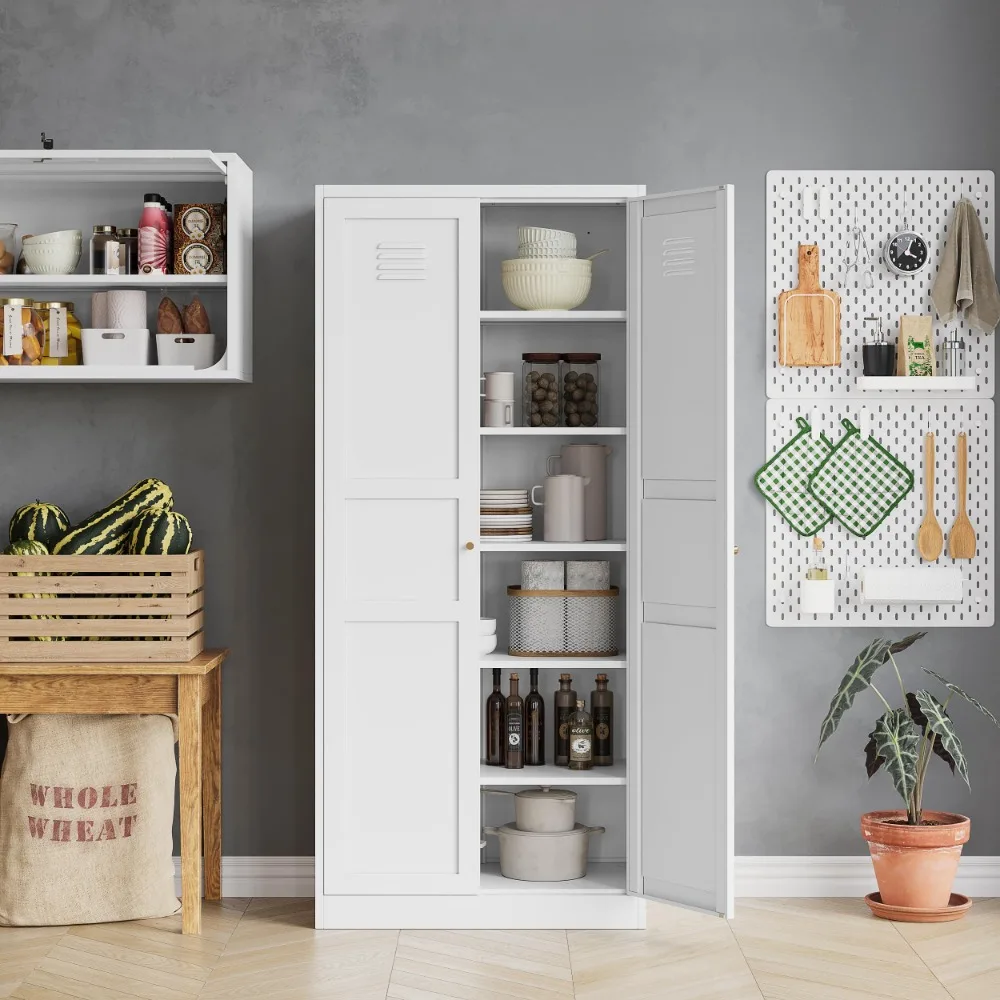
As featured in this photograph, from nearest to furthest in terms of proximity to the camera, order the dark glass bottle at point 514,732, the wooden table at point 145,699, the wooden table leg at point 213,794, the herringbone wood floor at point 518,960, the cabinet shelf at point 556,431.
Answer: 1. the herringbone wood floor at point 518,960
2. the wooden table at point 145,699
3. the cabinet shelf at point 556,431
4. the dark glass bottle at point 514,732
5. the wooden table leg at point 213,794

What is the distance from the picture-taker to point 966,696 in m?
3.32

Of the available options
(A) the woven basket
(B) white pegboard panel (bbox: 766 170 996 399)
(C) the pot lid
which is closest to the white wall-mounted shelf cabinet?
(A) the woven basket

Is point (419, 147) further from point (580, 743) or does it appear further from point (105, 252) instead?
point (580, 743)

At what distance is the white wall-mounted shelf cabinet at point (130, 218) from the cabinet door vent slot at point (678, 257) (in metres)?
1.20

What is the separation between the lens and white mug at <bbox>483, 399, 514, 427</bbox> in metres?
3.42

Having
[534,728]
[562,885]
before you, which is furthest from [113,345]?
[562,885]

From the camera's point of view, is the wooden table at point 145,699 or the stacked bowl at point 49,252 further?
the stacked bowl at point 49,252

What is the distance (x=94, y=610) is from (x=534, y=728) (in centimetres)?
126

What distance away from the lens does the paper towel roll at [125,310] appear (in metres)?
3.43

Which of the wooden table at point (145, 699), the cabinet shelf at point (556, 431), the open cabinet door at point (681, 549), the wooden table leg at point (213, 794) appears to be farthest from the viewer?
the wooden table leg at point (213, 794)

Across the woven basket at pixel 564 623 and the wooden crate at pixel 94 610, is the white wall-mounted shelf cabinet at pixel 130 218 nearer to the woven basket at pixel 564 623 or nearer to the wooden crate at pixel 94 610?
the wooden crate at pixel 94 610

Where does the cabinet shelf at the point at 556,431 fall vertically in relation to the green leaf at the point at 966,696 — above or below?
above

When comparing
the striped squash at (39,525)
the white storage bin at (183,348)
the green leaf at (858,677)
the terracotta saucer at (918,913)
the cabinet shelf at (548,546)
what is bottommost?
the terracotta saucer at (918,913)

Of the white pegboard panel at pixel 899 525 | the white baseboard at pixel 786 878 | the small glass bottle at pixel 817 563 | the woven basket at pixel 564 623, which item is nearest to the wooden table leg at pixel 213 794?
the white baseboard at pixel 786 878
